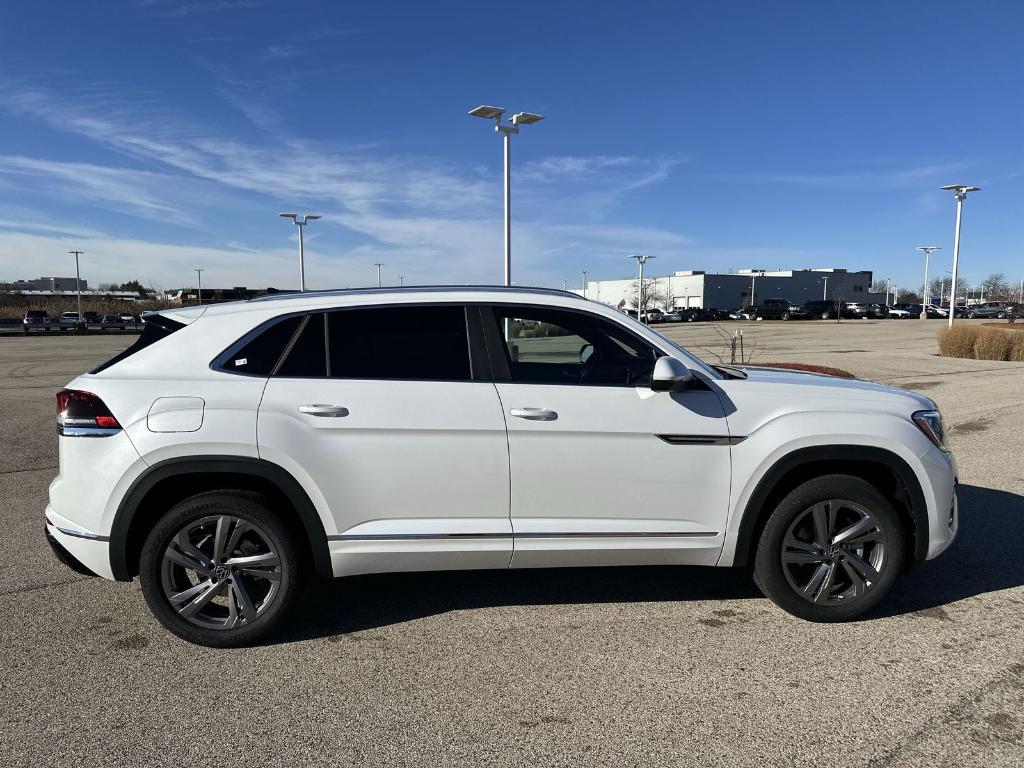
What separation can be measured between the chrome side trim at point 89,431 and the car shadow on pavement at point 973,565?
413 cm

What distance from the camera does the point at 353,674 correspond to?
342cm

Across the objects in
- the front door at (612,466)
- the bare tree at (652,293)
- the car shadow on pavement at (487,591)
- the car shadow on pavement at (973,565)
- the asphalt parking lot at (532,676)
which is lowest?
the car shadow on pavement at (487,591)

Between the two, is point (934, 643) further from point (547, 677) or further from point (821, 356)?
point (821, 356)

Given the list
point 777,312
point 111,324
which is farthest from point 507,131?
point 777,312

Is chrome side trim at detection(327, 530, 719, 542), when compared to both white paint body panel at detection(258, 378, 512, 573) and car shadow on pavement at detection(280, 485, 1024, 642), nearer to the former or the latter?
white paint body panel at detection(258, 378, 512, 573)

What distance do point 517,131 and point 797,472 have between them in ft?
52.1

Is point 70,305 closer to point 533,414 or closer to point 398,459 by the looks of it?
point 398,459

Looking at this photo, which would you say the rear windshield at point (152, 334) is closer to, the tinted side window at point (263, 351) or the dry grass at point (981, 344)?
the tinted side window at point (263, 351)

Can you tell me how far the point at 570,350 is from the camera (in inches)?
162

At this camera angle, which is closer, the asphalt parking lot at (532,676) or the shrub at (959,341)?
the asphalt parking lot at (532,676)

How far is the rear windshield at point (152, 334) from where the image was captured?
3.72 m

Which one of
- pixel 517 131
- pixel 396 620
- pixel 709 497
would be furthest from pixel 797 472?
pixel 517 131

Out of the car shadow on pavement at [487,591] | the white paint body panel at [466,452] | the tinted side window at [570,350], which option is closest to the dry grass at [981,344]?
the car shadow on pavement at [487,591]

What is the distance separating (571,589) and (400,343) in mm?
1876
